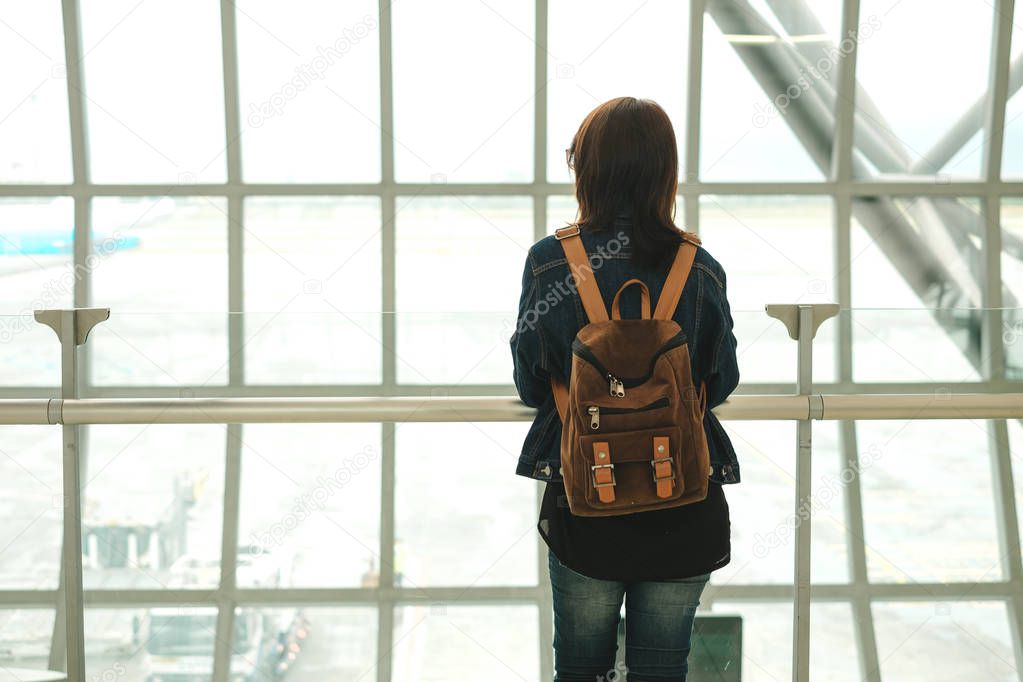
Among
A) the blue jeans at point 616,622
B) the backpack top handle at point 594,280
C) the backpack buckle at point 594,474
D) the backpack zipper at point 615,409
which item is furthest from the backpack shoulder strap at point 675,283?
the blue jeans at point 616,622

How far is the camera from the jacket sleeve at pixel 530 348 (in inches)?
54.5

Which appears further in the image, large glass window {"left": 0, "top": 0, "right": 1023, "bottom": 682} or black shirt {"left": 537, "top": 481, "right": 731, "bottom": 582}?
large glass window {"left": 0, "top": 0, "right": 1023, "bottom": 682}

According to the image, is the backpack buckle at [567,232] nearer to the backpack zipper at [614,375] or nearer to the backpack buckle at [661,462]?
the backpack zipper at [614,375]

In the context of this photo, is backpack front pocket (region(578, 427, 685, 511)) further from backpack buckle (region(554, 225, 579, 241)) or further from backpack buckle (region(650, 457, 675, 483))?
backpack buckle (region(554, 225, 579, 241))

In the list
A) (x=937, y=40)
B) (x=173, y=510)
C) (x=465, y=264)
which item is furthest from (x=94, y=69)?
(x=937, y=40)

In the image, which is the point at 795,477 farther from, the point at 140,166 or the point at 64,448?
the point at 140,166

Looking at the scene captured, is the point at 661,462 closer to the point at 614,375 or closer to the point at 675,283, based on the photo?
the point at 614,375

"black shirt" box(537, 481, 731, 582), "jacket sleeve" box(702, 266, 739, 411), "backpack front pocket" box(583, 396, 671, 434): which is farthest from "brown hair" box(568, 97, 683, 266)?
"black shirt" box(537, 481, 731, 582)

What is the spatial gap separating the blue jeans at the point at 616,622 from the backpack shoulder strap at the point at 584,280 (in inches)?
15.7

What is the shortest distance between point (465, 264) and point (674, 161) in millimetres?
5472

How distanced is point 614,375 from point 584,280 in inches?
5.7

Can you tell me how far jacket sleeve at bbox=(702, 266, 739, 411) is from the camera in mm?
1405

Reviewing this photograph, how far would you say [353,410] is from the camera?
1.87 meters

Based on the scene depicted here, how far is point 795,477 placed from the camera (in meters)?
1.96
